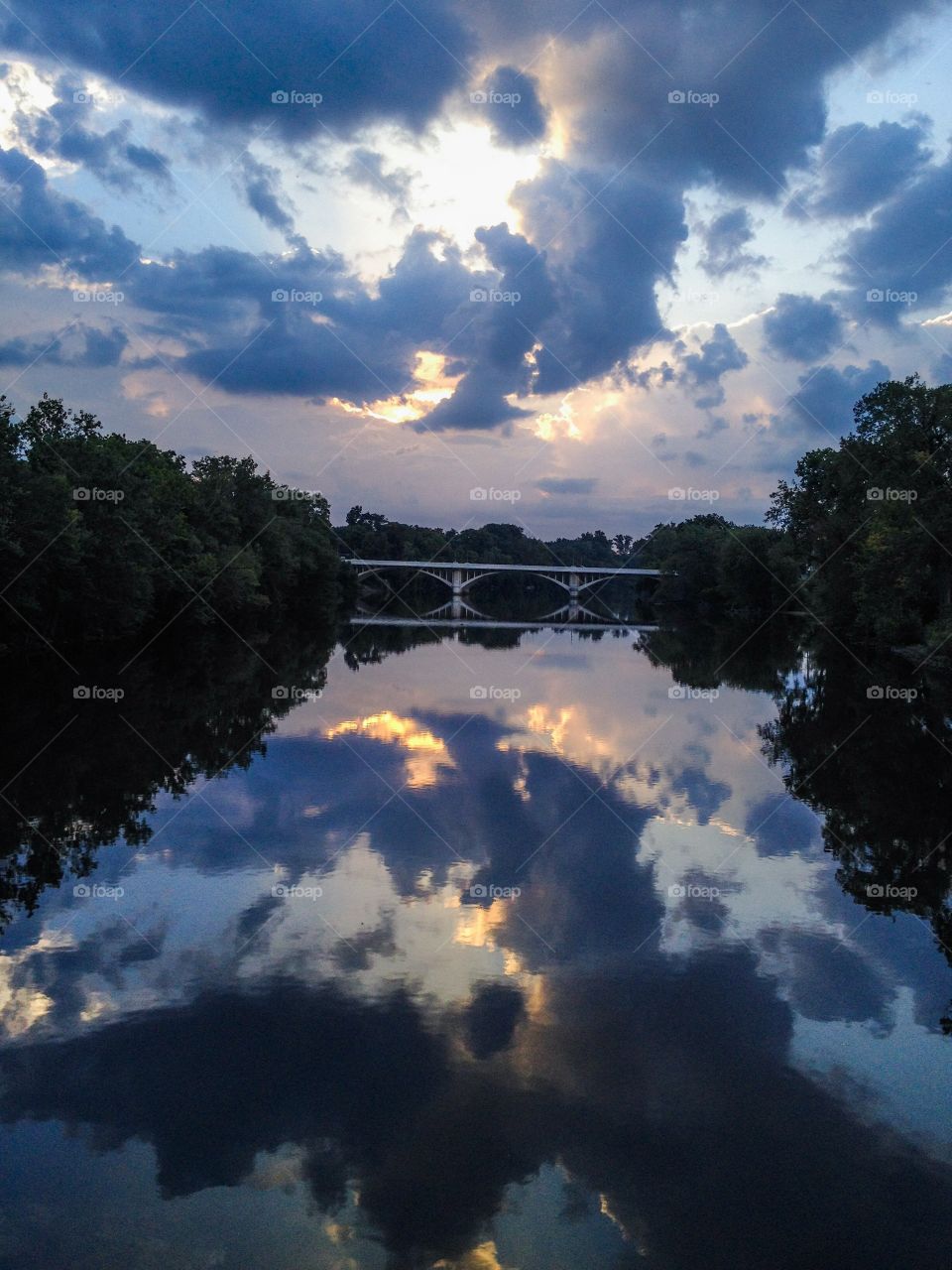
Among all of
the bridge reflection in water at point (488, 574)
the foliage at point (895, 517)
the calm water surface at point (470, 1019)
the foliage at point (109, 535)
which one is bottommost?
the calm water surface at point (470, 1019)

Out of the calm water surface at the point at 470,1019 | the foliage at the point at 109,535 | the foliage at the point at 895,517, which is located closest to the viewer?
the calm water surface at the point at 470,1019

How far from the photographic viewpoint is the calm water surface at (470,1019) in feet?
22.1

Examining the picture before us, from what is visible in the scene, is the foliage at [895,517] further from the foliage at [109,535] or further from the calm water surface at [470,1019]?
the foliage at [109,535]

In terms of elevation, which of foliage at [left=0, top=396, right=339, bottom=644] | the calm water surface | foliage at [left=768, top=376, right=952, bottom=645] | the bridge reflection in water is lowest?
the calm water surface

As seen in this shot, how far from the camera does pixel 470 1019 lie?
952 centimetres

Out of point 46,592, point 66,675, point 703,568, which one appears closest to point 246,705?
point 66,675

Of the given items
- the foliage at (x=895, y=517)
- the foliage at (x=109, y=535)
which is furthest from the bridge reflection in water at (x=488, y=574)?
the foliage at (x=895, y=517)

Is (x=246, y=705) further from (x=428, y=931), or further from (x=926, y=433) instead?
(x=926, y=433)

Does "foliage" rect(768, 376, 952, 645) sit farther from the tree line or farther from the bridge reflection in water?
the bridge reflection in water

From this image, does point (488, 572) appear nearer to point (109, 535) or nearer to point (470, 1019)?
point (109, 535)

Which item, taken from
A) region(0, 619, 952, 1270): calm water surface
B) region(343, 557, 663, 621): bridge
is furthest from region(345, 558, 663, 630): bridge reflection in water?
region(0, 619, 952, 1270): calm water surface

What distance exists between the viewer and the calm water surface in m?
6.73

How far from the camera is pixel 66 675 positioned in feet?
121

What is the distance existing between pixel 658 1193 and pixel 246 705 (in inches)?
991
